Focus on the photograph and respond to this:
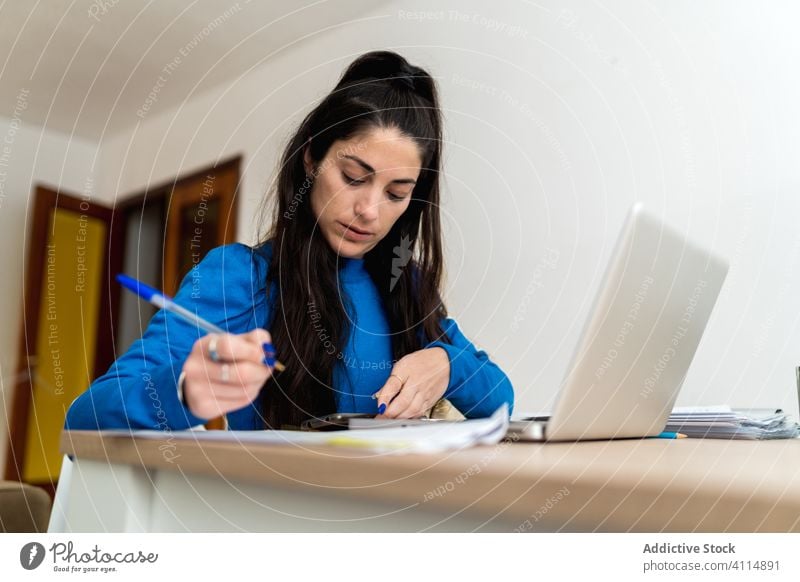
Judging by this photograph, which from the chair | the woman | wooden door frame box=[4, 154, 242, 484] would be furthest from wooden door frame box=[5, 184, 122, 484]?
the woman

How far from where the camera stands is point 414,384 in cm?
53

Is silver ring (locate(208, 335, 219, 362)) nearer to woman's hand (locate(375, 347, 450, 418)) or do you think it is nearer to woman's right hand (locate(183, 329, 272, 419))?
woman's right hand (locate(183, 329, 272, 419))

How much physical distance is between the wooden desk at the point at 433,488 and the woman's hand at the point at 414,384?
0.20 m

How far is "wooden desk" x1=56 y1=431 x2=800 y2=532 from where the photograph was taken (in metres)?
0.19

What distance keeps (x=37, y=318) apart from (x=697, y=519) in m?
0.99

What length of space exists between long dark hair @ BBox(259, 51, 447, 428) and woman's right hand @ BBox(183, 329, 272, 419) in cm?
30

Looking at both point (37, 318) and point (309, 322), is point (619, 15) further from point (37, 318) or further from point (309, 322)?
point (37, 318)

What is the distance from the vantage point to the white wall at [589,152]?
0.83 metres

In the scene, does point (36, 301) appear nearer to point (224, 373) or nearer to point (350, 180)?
point (350, 180)

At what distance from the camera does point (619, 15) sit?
0.98 m

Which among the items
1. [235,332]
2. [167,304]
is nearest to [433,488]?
[167,304]

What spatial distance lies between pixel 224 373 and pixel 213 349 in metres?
0.01
